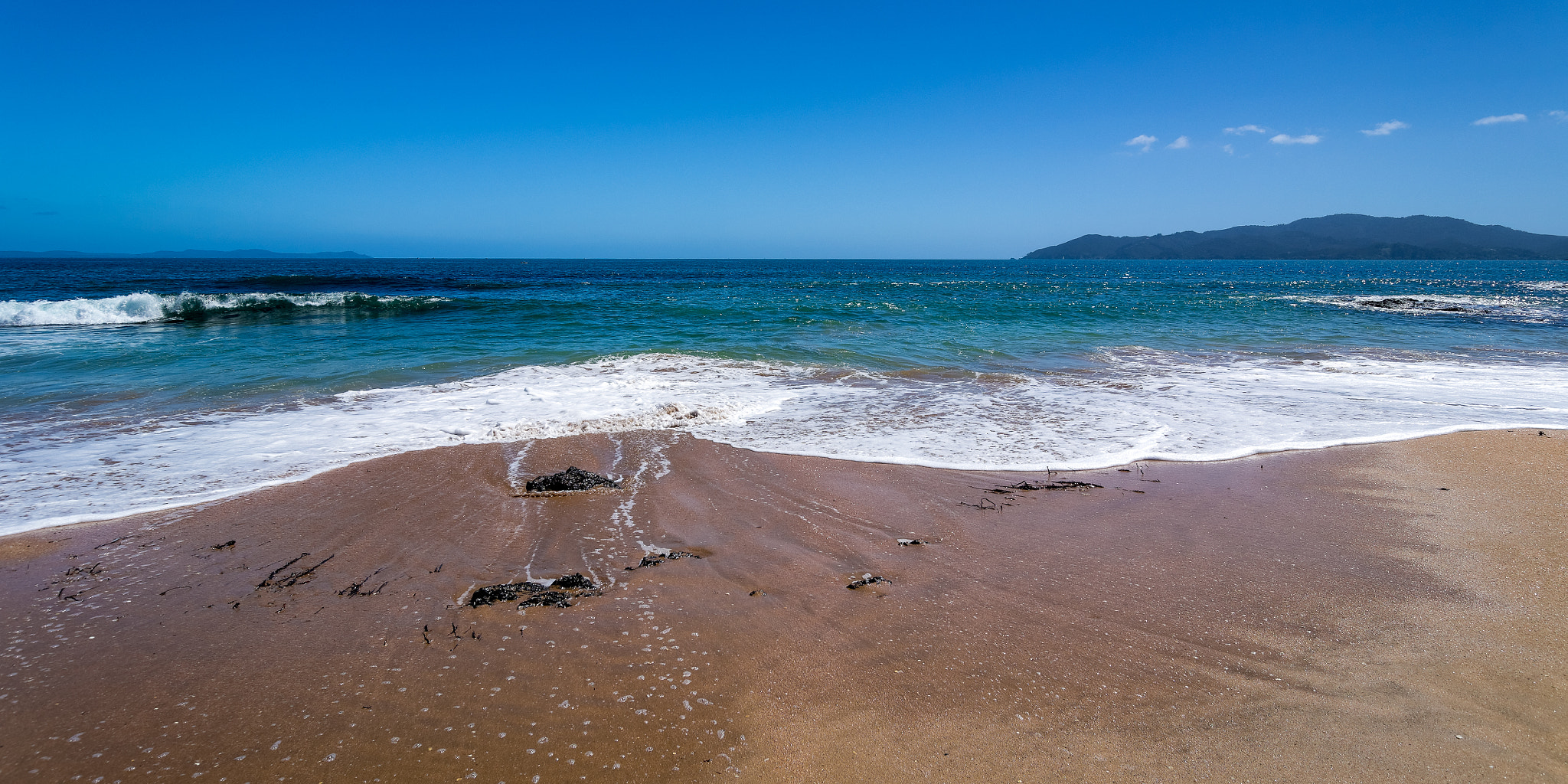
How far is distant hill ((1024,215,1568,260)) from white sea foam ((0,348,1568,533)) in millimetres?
197735

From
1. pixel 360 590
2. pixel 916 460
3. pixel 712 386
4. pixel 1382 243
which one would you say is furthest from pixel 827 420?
pixel 1382 243

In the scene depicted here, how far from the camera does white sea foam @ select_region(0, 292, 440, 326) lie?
770 inches

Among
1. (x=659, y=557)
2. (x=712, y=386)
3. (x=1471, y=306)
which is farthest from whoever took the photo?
(x=1471, y=306)

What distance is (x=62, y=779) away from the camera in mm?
2377

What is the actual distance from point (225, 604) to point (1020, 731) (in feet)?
13.5

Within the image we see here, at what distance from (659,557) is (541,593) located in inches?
31.1

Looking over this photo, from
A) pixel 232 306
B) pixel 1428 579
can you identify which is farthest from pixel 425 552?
pixel 232 306

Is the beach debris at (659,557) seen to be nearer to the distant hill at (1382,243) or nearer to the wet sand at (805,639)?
the wet sand at (805,639)

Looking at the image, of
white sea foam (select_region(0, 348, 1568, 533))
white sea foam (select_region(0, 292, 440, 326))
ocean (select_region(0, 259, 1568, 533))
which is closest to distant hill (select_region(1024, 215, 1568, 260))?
ocean (select_region(0, 259, 1568, 533))

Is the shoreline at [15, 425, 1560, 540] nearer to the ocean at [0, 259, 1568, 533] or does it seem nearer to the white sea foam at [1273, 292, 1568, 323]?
the ocean at [0, 259, 1568, 533]

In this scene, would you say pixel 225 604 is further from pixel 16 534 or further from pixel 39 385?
pixel 39 385

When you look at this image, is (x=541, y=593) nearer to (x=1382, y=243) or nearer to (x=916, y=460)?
(x=916, y=460)

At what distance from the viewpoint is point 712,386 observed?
10367mm

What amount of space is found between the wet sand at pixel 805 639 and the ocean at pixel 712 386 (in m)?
1.41
